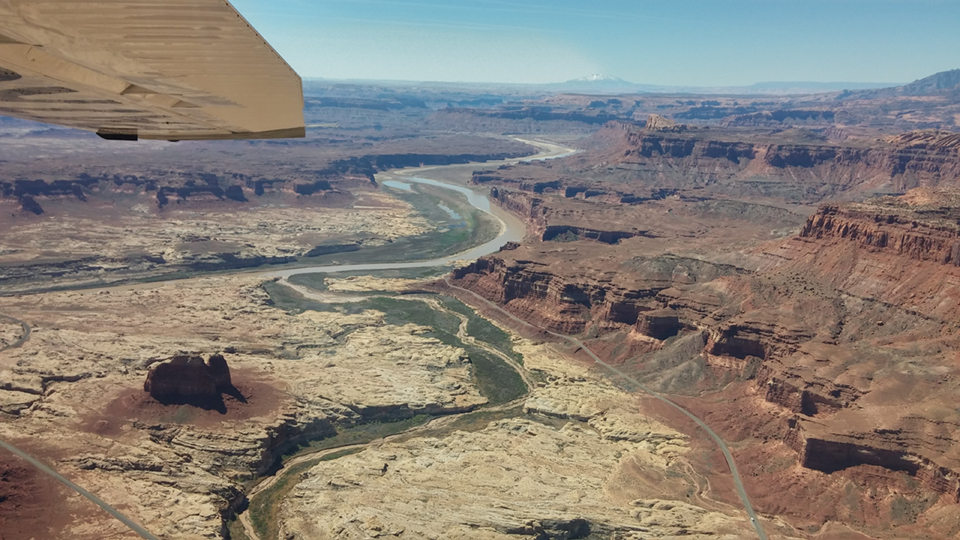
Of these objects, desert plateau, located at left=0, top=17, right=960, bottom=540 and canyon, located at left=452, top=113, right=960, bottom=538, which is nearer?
desert plateau, located at left=0, top=17, right=960, bottom=540

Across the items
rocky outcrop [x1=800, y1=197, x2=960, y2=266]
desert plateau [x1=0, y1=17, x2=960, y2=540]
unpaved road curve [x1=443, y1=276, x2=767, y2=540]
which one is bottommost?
unpaved road curve [x1=443, y1=276, x2=767, y2=540]

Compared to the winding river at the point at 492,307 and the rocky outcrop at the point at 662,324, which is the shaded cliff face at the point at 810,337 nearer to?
the rocky outcrop at the point at 662,324

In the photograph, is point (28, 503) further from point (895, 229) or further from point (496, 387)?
point (895, 229)

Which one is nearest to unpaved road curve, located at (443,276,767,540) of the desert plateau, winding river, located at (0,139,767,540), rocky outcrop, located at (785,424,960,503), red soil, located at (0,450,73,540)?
winding river, located at (0,139,767,540)

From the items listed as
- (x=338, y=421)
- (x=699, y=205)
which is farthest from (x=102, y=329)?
(x=699, y=205)

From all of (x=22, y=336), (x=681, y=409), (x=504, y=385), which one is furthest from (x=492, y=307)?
(x=22, y=336)

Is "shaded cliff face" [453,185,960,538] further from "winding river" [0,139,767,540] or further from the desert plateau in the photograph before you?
"winding river" [0,139,767,540]
